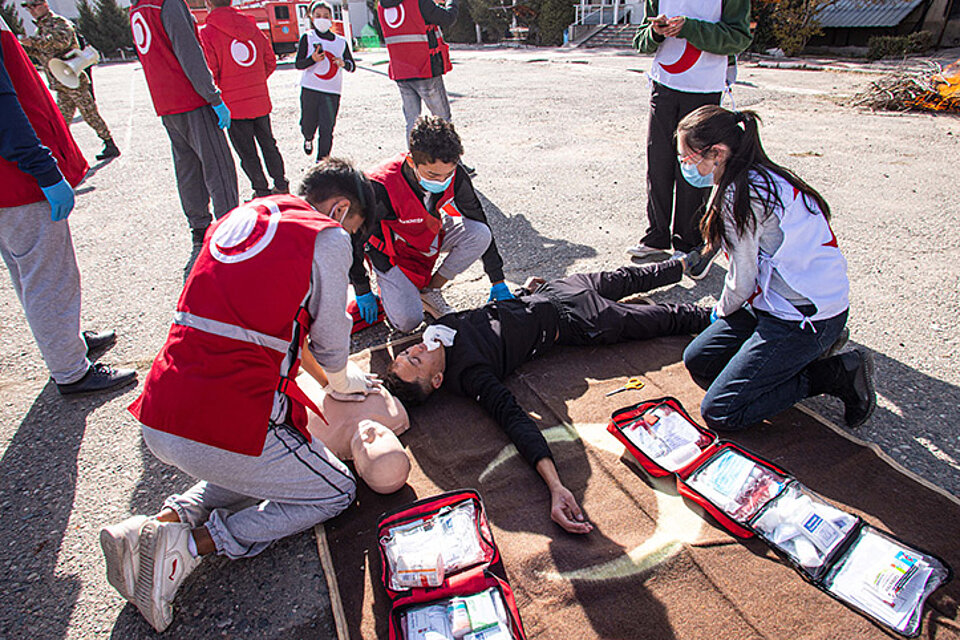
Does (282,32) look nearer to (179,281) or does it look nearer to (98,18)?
(98,18)

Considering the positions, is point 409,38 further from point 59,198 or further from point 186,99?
point 59,198

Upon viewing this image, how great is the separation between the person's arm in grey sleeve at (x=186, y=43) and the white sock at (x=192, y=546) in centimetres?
320

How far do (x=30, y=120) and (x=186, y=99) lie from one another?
1.56 metres

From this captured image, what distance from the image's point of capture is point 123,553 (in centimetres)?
175

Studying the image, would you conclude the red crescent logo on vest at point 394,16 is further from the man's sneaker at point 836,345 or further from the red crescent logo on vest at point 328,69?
the man's sneaker at point 836,345

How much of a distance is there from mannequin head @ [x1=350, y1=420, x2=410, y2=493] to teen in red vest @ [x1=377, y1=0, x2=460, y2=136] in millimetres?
4398

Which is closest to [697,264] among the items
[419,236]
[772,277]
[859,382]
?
[772,277]

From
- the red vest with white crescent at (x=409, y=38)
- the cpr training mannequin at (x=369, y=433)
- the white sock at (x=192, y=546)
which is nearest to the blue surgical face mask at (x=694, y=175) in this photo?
the cpr training mannequin at (x=369, y=433)

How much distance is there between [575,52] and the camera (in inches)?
728

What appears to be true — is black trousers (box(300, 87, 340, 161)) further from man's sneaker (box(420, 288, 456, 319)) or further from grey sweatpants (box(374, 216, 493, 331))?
man's sneaker (box(420, 288, 456, 319))

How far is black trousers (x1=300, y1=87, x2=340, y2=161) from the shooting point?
19.7 ft

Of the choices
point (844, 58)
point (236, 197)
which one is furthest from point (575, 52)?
point (236, 197)

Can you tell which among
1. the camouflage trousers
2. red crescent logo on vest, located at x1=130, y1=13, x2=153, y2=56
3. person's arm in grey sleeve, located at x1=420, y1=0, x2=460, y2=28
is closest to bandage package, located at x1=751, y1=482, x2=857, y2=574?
red crescent logo on vest, located at x1=130, y1=13, x2=153, y2=56

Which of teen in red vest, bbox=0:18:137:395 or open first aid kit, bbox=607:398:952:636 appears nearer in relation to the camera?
open first aid kit, bbox=607:398:952:636
